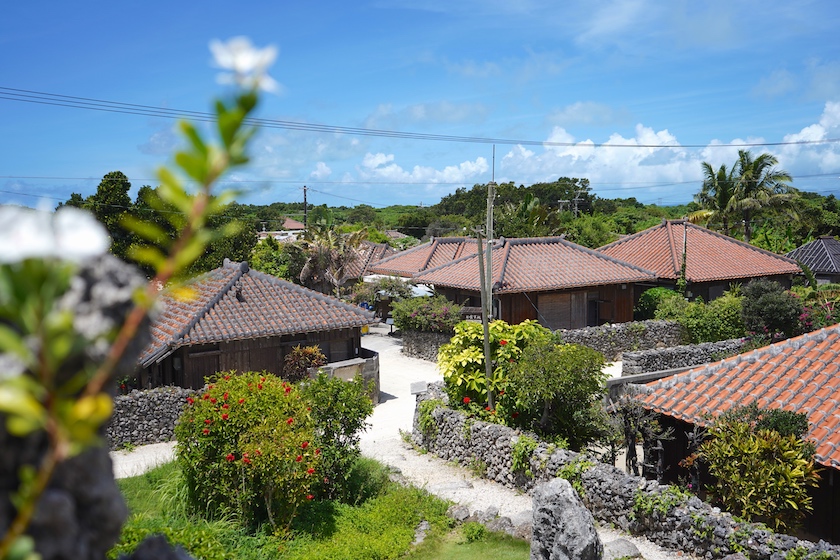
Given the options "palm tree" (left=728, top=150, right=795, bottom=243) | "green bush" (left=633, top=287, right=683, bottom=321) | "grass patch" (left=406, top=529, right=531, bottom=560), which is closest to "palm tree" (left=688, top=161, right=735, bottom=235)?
"palm tree" (left=728, top=150, right=795, bottom=243)

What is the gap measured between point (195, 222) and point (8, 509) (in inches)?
32.5

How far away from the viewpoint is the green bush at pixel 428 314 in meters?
24.9

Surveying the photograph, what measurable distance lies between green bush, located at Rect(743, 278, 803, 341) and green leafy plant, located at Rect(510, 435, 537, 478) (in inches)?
526

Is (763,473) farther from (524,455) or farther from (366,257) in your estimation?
(366,257)

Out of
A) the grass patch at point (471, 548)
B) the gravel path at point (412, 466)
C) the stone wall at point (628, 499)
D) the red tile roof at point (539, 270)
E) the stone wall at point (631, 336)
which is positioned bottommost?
the gravel path at point (412, 466)

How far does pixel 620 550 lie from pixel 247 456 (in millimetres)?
5529

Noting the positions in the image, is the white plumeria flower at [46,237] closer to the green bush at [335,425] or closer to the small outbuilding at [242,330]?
the green bush at [335,425]

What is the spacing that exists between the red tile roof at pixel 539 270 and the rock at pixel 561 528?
16.0 metres

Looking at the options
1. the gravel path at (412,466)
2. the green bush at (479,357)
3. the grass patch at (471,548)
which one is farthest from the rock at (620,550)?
the green bush at (479,357)

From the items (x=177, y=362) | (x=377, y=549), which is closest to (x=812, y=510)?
(x=377, y=549)

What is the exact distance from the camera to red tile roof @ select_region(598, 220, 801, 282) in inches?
1148

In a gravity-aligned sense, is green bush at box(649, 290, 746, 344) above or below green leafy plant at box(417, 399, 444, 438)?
above

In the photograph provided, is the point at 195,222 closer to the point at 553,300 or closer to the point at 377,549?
the point at 377,549

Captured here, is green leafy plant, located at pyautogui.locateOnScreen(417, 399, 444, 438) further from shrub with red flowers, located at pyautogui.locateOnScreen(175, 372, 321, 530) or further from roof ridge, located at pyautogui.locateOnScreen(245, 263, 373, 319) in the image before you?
roof ridge, located at pyautogui.locateOnScreen(245, 263, 373, 319)
